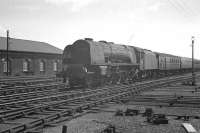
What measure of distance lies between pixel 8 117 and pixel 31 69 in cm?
3581

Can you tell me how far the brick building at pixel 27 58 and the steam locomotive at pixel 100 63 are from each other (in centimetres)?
1877

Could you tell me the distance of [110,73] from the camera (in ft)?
75.2

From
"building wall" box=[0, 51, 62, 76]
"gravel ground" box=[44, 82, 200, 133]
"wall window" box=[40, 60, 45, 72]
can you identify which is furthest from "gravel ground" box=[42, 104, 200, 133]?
"wall window" box=[40, 60, 45, 72]

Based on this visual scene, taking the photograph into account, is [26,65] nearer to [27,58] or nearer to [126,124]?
[27,58]

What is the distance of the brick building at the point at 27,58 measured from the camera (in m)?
40.5

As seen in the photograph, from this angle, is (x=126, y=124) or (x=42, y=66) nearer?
(x=126, y=124)

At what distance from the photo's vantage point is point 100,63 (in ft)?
70.2

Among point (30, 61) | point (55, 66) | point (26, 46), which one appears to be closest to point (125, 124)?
point (30, 61)

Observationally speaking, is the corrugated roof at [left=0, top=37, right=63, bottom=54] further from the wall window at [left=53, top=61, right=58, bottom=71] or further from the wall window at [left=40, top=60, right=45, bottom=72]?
the wall window at [left=53, top=61, right=58, bottom=71]

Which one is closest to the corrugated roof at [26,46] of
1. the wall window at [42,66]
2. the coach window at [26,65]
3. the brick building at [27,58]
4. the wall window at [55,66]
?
the brick building at [27,58]

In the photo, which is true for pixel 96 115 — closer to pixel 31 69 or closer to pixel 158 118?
pixel 158 118

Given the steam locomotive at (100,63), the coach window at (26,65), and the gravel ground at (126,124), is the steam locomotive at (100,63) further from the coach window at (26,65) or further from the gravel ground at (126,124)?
the coach window at (26,65)

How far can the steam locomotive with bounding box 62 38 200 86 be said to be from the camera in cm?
2005

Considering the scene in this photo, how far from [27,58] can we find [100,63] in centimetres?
2489
